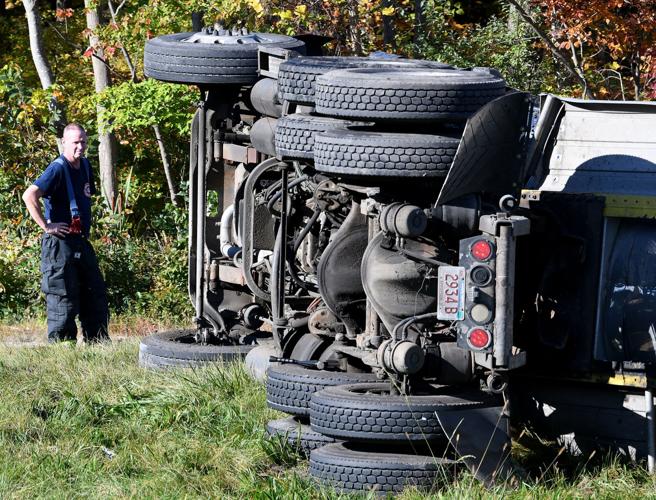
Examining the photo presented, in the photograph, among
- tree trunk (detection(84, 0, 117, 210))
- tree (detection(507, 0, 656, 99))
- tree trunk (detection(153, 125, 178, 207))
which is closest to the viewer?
tree (detection(507, 0, 656, 99))

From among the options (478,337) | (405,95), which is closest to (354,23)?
(405,95)

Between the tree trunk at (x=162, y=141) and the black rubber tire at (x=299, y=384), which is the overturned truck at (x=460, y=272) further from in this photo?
the tree trunk at (x=162, y=141)

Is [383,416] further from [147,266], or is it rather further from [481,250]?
[147,266]

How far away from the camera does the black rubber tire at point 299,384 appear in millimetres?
7281

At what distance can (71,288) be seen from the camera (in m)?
10.9

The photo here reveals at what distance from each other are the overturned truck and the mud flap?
0.01 meters

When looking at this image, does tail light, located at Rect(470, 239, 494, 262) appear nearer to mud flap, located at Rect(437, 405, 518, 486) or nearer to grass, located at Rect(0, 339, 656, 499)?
mud flap, located at Rect(437, 405, 518, 486)

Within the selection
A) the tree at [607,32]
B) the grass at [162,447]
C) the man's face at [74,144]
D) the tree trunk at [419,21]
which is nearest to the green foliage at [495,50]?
the tree trunk at [419,21]

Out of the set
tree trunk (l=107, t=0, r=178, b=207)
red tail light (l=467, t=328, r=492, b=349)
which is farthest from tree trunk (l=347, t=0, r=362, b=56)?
red tail light (l=467, t=328, r=492, b=349)

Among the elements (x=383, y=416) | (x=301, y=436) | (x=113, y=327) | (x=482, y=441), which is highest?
(x=383, y=416)

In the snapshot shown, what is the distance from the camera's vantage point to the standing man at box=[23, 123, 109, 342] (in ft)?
35.7

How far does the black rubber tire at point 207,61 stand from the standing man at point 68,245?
1.39 m

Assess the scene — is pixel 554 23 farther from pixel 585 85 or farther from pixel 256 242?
pixel 256 242

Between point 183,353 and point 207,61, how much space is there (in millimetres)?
2125
